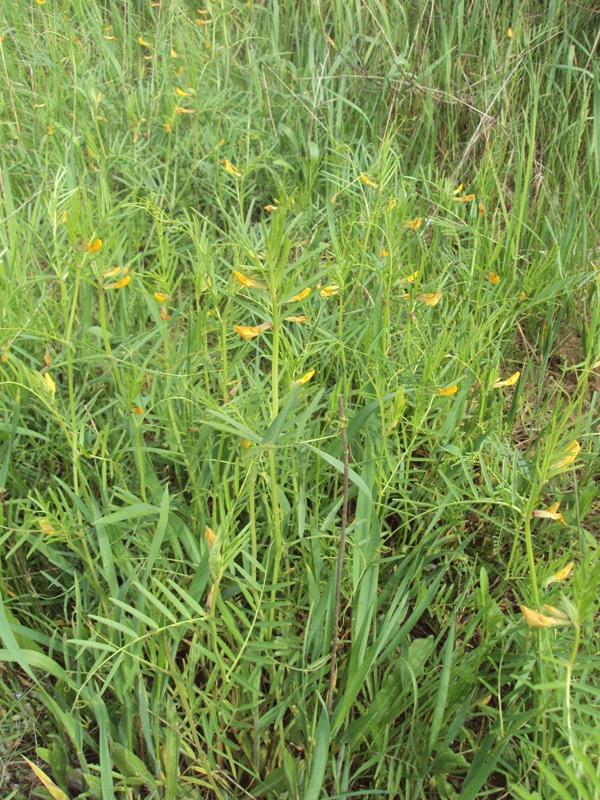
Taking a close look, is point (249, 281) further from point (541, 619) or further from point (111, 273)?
→ point (541, 619)

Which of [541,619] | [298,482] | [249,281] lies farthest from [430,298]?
[541,619]

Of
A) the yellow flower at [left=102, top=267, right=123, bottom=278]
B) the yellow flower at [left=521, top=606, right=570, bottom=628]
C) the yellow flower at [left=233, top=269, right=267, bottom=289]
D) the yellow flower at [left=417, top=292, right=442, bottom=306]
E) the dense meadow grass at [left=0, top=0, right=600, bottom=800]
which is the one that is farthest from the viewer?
the yellow flower at [left=417, top=292, right=442, bottom=306]

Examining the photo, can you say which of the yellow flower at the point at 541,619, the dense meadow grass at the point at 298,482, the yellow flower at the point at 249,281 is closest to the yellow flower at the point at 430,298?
the dense meadow grass at the point at 298,482

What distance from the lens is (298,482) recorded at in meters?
1.41

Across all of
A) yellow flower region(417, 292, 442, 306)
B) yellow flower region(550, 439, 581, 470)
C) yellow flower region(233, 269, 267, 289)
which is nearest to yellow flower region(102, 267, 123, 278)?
yellow flower region(233, 269, 267, 289)

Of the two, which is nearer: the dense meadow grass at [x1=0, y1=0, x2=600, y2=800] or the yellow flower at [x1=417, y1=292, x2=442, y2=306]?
the dense meadow grass at [x1=0, y1=0, x2=600, y2=800]

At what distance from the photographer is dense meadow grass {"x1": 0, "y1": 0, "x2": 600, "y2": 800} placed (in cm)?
109

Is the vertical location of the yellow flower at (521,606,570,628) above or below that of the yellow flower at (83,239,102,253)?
below

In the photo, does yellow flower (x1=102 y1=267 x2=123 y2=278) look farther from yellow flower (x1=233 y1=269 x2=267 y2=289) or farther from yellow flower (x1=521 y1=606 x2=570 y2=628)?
yellow flower (x1=521 y1=606 x2=570 y2=628)

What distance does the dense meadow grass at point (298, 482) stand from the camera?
1092mm

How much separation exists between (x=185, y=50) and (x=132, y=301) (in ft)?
4.50

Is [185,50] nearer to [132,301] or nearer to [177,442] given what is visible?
[132,301]

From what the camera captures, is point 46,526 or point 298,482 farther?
point 298,482

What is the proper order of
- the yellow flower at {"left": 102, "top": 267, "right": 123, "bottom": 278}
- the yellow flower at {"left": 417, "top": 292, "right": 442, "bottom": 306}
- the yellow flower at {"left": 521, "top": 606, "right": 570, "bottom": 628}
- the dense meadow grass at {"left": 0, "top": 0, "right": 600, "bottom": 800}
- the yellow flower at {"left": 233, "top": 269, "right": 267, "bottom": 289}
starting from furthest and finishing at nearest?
the yellow flower at {"left": 417, "top": 292, "right": 442, "bottom": 306} < the yellow flower at {"left": 102, "top": 267, "right": 123, "bottom": 278} < the dense meadow grass at {"left": 0, "top": 0, "right": 600, "bottom": 800} < the yellow flower at {"left": 233, "top": 269, "right": 267, "bottom": 289} < the yellow flower at {"left": 521, "top": 606, "right": 570, "bottom": 628}
